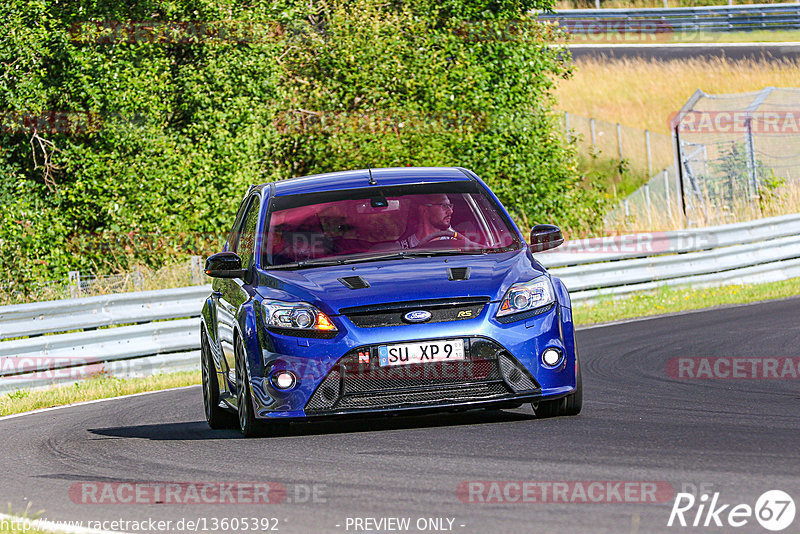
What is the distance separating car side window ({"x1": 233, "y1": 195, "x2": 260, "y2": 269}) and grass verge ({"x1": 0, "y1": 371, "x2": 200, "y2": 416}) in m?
3.61

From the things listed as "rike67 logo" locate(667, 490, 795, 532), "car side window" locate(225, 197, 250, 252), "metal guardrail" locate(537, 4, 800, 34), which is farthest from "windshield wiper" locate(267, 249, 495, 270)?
"metal guardrail" locate(537, 4, 800, 34)

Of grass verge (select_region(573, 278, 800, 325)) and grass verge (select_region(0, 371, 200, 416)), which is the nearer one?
grass verge (select_region(0, 371, 200, 416))

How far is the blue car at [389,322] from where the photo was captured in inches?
311

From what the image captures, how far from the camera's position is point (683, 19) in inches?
1957

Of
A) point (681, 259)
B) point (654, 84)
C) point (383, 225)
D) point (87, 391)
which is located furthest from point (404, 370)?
point (654, 84)

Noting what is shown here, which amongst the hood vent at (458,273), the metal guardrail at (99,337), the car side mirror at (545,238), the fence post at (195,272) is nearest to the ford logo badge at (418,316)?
the hood vent at (458,273)

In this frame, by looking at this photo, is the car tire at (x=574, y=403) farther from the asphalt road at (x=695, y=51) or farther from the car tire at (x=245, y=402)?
the asphalt road at (x=695, y=51)

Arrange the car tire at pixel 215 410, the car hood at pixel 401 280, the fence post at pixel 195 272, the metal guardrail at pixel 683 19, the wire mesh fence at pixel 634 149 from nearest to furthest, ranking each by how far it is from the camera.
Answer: the car hood at pixel 401 280 → the car tire at pixel 215 410 → the fence post at pixel 195 272 → the wire mesh fence at pixel 634 149 → the metal guardrail at pixel 683 19

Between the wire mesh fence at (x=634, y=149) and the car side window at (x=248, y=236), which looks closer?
the car side window at (x=248, y=236)

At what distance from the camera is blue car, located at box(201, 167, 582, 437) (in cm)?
791

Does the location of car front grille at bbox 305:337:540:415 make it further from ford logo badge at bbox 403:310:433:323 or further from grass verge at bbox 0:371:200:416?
grass verge at bbox 0:371:200:416

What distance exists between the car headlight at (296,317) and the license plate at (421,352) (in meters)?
0.34

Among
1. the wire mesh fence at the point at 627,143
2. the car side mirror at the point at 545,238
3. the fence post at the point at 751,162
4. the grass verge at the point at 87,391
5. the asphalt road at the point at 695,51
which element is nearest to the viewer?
the car side mirror at the point at 545,238

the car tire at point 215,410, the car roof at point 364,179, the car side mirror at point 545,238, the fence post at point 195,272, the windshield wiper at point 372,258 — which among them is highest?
the car roof at point 364,179
